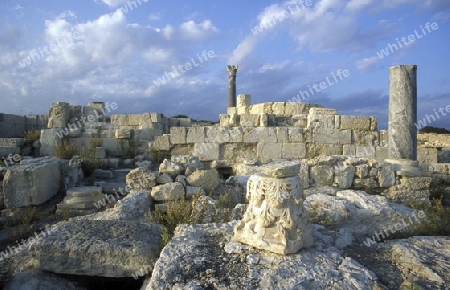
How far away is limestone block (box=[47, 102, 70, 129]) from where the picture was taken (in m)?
11.5

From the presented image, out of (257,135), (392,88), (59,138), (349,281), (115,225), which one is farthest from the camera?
(59,138)

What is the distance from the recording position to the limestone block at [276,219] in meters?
2.58

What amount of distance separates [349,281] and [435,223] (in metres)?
2.22

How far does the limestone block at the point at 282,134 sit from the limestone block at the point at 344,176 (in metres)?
2.57

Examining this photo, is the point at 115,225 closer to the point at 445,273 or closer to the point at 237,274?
the point at 237,274

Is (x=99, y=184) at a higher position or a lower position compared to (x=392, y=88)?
lower

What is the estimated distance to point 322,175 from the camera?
21.1ft

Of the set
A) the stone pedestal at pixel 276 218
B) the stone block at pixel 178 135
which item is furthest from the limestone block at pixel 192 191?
the stone block at pixel 178 135

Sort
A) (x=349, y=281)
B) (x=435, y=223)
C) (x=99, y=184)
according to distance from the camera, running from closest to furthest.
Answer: (x=349, y=281), (x=435, y=223), (x=99, y=184)

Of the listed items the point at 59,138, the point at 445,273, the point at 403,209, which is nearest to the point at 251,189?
the point at 445,273

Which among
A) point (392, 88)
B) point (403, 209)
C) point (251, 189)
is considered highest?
point (392, 88)

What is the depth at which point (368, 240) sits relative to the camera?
3223 mm

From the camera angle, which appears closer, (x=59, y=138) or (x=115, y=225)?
(x=115, y=225)

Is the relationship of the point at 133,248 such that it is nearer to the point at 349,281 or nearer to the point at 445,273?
the point at 349,281
